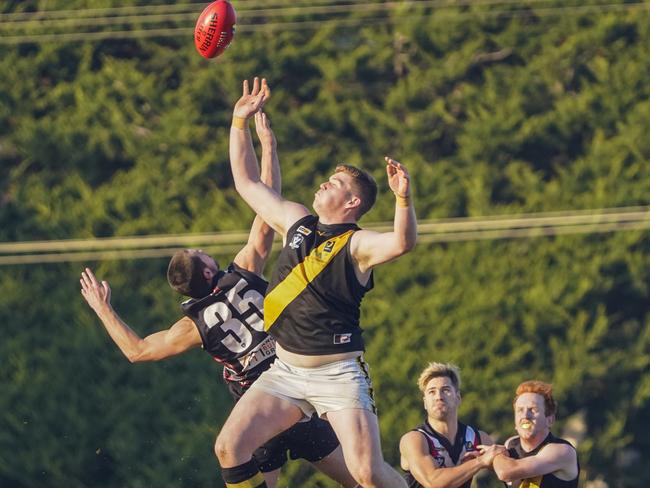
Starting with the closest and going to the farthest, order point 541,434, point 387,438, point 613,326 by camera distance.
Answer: point 541,434
point 387,438
point 613,326

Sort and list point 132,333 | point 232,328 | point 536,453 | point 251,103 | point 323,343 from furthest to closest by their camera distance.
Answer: point 132,333, point 232,328, point 251,103, point 536,453, point 323,343

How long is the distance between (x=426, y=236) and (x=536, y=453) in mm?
8708

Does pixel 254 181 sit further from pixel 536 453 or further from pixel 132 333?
pixel 536 453

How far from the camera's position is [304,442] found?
10406 mm

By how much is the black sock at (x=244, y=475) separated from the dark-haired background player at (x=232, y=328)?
2.32 feet

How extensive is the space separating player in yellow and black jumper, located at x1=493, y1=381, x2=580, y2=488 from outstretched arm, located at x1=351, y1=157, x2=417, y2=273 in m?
1.29

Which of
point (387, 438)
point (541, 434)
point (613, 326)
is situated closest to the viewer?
point (541, 434)

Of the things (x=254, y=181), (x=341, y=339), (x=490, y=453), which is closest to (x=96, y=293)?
(x=254, y=181)

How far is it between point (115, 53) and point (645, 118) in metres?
5.84

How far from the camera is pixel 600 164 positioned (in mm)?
19188

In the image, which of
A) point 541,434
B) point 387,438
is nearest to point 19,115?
point 387,438

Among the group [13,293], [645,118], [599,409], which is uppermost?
[645,118]

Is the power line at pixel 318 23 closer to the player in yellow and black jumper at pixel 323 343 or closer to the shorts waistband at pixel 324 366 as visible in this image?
the player in yellow and black jumper at pixel 323 343

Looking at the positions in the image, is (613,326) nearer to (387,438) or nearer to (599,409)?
(599,409)
